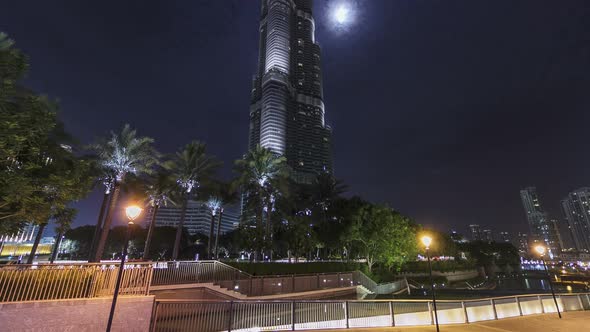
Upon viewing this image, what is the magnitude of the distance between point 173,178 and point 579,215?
25973cm

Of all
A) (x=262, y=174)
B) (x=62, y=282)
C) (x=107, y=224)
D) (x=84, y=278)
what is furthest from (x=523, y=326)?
(x=262, y=174)

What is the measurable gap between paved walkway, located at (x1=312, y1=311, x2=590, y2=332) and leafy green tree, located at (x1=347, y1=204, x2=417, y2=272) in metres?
22.5

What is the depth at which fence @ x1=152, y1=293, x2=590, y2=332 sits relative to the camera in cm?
1012

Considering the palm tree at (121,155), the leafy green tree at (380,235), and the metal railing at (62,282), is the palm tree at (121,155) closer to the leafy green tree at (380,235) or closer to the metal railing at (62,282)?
the metal railing at (62,282)

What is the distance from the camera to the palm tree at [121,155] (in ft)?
76.5

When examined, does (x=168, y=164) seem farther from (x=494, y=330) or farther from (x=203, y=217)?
(x=203, y=217)

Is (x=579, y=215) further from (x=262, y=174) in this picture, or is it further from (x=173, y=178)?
(x=173, y=178)

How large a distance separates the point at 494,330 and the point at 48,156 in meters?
21.5

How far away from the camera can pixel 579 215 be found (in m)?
182

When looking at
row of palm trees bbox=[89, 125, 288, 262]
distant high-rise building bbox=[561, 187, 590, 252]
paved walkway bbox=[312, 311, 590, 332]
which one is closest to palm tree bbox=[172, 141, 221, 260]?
row of palm trees bbox=[89, 125, 288, 262]

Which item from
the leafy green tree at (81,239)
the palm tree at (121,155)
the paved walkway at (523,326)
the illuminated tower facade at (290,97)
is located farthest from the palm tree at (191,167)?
the illuminated tower facade at (290,97)

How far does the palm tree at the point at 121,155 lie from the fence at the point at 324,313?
1700 centimetres

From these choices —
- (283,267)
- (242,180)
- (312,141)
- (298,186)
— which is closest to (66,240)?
(298,186)

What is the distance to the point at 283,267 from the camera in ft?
85.7
